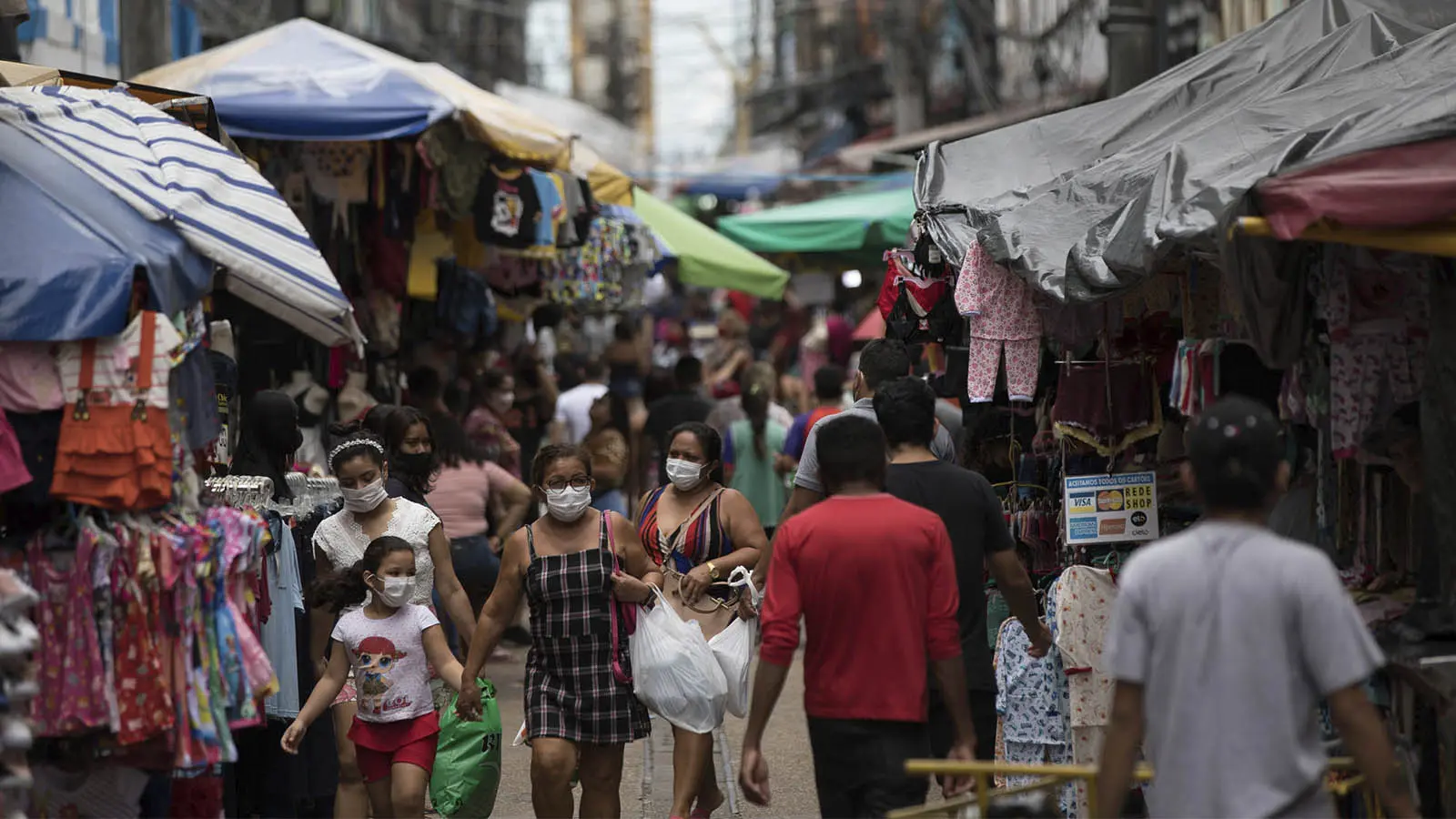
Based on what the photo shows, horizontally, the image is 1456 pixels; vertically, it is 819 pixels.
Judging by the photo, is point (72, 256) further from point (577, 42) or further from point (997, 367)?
point (577, 42)

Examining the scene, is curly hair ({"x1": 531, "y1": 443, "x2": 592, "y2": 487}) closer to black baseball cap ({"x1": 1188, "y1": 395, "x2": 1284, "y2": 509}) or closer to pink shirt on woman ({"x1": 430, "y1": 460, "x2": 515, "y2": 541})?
pink shirt on woman ({"x1": 430, "y1": 460, "x2": 515, "y2": 541})

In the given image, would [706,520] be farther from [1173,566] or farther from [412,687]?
[1173,566]

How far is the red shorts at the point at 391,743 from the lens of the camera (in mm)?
7383

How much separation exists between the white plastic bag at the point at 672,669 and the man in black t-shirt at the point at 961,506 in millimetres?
1034

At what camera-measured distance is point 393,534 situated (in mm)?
7926

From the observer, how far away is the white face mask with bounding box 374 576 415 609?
7.34 m

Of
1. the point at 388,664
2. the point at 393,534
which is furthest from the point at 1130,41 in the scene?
the point at 388,664

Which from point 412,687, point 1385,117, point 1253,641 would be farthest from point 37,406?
point 1385,117

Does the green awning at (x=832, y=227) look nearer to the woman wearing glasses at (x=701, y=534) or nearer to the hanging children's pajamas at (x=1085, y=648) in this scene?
the woman wearing glasses at (x=701, y=534)

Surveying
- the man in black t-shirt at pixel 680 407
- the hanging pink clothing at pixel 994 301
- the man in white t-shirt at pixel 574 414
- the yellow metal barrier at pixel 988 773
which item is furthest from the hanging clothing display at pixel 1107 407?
the man in white t-shirt at pixel 574 414

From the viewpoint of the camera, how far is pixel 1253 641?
459cm

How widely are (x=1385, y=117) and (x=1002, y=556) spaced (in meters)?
1.94

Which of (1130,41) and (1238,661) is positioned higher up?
(1130,41)

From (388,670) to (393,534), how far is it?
2.45ft
